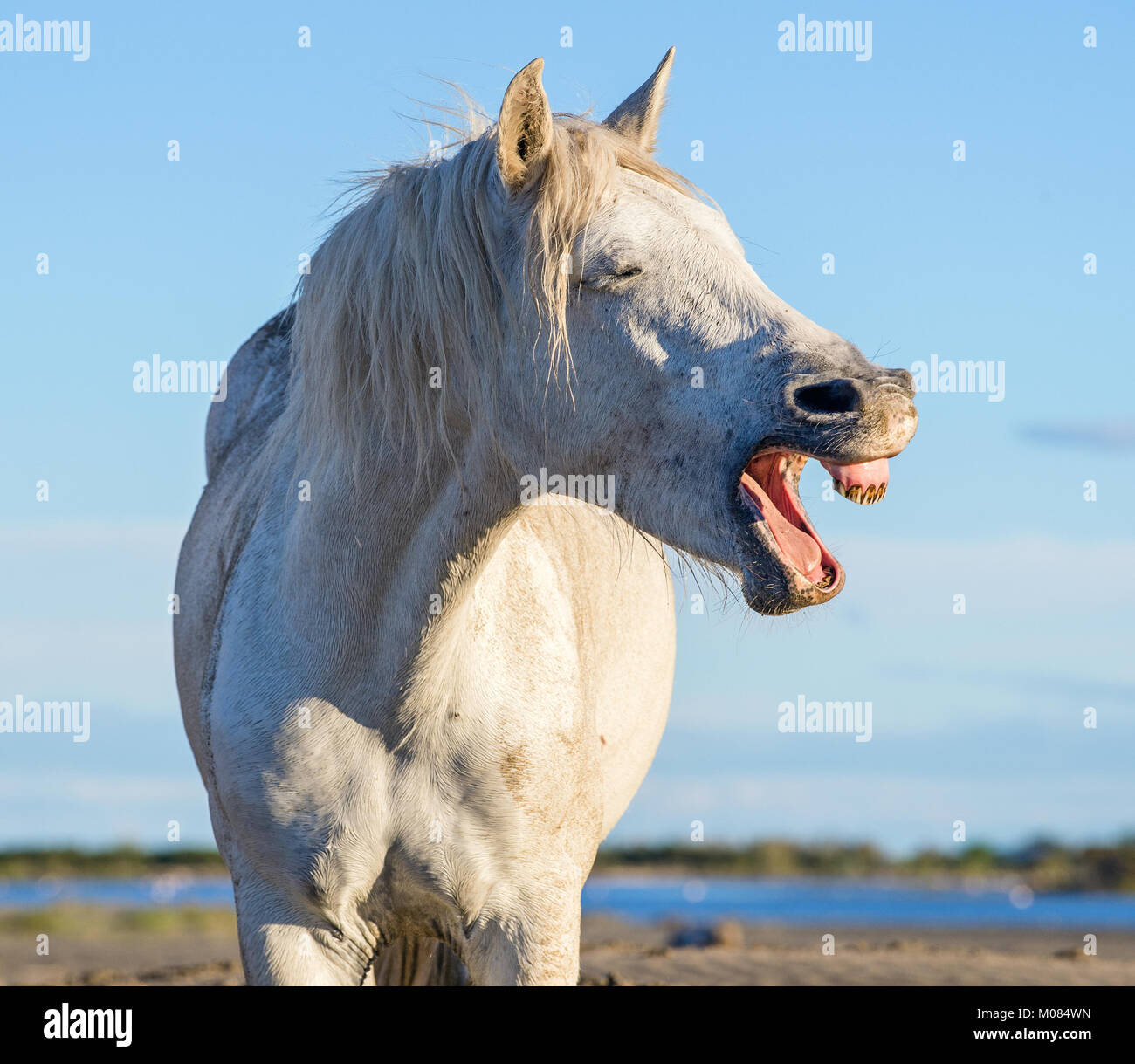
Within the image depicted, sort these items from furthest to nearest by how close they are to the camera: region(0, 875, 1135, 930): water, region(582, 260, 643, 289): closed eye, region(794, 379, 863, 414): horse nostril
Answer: region(0, 875, 1135, 930): water, region(582, 260, 643, 289): closed eye, region(794, 379, 863, 414): horse nostril

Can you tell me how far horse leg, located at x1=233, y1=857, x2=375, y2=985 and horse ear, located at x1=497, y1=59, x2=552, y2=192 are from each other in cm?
189

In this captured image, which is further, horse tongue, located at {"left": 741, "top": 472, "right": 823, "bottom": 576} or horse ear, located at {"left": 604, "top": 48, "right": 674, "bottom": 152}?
horse ear, located at {"left": 604, "top": 48, "right": 674, "bottom": 152}

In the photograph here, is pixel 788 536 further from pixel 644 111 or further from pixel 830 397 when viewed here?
pixel 644 111

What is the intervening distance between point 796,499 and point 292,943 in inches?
67.9

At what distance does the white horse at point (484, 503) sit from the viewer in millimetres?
2619

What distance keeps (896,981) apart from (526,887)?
193 inches

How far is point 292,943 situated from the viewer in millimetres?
3143

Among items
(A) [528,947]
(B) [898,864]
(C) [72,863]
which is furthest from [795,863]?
(A) [528,947]

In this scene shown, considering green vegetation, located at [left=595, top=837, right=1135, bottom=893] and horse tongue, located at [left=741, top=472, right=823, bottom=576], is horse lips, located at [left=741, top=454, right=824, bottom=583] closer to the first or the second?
horse tongue, located at [left=741, top=472, right=823, bottom=576]

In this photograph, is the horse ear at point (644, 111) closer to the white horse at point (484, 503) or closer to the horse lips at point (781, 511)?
the white horse at point (484, 503)

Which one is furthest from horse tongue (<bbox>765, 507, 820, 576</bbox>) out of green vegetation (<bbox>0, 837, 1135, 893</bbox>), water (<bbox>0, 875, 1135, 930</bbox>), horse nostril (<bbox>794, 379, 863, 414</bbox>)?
green vegetation (<bbox>0, 837, 1135, 893</bbox>)

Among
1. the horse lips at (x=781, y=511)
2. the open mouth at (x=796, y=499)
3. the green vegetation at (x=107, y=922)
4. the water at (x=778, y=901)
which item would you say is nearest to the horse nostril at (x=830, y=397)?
the open mouth at (x=796, y=499)

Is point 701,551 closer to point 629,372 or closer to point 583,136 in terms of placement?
point 629,372

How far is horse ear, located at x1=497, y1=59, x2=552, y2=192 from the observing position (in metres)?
2.65
